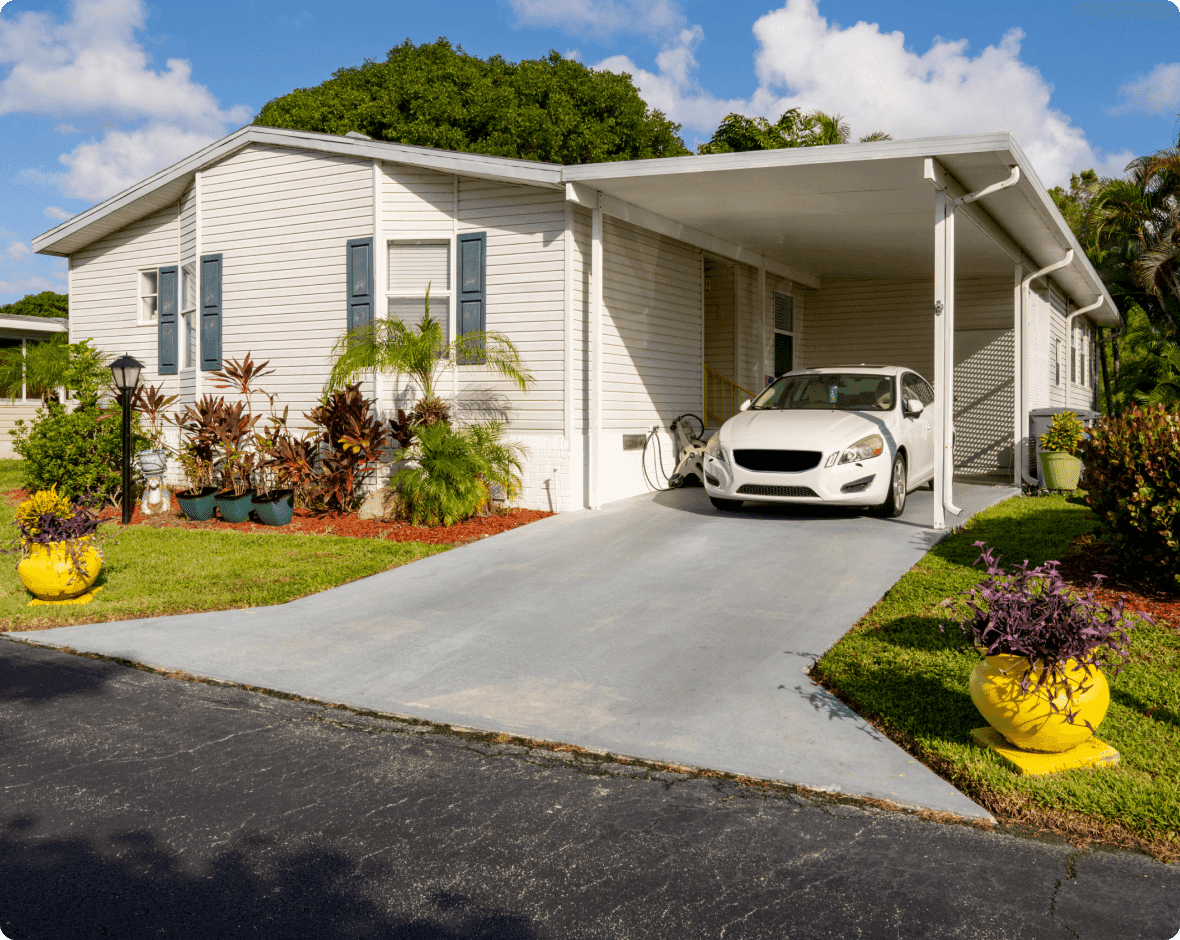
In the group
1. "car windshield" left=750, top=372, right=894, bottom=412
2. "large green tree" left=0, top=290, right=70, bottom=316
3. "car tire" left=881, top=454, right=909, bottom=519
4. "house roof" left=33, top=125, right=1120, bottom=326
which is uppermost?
"large green tree" left=0, top=290, right=70, bottom=316

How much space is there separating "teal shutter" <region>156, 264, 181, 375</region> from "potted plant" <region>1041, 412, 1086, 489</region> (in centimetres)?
1215

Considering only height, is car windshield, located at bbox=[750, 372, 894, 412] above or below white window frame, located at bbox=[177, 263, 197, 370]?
below

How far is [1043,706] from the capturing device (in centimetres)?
413

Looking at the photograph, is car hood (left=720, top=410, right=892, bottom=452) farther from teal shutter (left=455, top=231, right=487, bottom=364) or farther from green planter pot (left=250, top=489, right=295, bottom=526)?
green planter pot (left=250, top=489, right=295, bottom=526)

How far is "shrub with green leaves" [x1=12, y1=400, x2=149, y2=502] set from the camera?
12492mm

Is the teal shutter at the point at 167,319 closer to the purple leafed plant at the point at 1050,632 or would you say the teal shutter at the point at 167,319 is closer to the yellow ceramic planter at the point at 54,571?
the yellow ceramic planter at the point at 54,571

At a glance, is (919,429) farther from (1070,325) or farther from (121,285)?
(121,285)

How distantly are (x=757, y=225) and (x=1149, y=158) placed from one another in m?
17.6

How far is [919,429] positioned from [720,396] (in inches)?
172

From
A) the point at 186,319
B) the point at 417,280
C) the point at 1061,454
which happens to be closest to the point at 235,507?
the point at 417,280

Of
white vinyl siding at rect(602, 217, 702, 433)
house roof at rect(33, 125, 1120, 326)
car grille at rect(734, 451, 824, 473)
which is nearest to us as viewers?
house roof at rect(33, 125, 1120, 326)

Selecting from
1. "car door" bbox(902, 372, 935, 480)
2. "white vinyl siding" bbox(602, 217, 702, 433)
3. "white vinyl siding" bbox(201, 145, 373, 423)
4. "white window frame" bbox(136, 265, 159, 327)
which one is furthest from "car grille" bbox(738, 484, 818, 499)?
"white window frame" bbox(136, 265, 159, 327)

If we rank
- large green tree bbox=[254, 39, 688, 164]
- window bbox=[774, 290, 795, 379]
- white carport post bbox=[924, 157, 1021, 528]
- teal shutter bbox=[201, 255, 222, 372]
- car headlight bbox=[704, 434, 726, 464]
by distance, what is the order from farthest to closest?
1. large green tree bbox=[254, 39, 688, 164]
2. window bbox=[774, 290, 795, 379]
3. teal shutter bbox=[201, 255, 222, 372]
4. car headlight bbox=[704, 434, 726, 464]
5. white carport post bbox=[924, 157, 1021, 528]

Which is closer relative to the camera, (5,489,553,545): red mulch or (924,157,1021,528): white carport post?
(924,157,1021,528): white carport post
